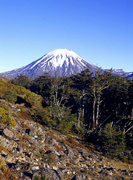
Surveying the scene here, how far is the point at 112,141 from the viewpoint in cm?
1612

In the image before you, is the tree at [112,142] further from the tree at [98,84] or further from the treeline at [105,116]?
the tree at [98,84]

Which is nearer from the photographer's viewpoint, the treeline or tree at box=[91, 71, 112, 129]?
the treeline

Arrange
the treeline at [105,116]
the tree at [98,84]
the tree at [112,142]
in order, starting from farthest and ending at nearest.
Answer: the tree at [98,84]
the treeline at [105,116]
the tree at [112,142]

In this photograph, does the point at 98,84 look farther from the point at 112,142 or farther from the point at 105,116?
the point at 112,142

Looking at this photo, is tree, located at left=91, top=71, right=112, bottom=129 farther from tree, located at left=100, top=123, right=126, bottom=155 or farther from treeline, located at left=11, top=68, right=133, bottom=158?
tree, located at left=100, top=123, right=126, bottom=155

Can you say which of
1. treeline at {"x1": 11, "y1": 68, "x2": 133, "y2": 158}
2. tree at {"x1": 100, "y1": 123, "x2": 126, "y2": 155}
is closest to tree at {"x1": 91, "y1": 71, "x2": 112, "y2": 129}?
treeline at {"x1": 11, "y1": 68, "x2": 133, "y2": 158}

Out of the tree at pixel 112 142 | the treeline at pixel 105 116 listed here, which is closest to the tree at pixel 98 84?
the treeline at pixel 105 116

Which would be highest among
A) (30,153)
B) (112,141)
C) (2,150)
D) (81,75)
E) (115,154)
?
(81,75)

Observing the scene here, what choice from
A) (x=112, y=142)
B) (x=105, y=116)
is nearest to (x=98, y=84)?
(x=105, y=116)

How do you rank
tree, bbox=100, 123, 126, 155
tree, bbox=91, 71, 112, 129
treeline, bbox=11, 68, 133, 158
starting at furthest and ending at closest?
tree, bbox=91, 71, 112, 129, treeline, bbox=11, 68, 133, 158, tree, bbox=100, 123, 126, 155

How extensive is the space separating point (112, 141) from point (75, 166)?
280 inches

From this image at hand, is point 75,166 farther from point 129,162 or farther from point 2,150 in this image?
point 129,162

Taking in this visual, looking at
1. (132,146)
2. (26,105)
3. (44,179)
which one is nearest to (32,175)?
(44,179)

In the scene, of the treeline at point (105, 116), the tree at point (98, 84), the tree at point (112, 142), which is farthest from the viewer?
the tree at point (98, 84)
